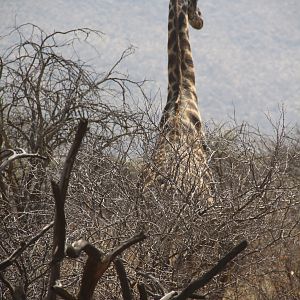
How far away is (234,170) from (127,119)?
118 centimetres

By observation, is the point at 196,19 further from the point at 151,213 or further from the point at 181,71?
the point at 151,213

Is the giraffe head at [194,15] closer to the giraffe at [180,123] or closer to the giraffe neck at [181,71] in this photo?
the giraffe at [180,123]

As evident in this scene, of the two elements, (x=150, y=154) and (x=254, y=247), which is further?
(x=254, y=247)

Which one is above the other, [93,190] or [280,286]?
[280,286]

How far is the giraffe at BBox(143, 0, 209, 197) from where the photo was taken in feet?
12.9

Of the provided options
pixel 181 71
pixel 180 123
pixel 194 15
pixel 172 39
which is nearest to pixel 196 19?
pixel 194 15

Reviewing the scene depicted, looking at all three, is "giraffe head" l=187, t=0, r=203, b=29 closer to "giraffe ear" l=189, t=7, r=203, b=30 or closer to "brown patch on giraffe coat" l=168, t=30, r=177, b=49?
"giraffe ear" l=189, t=7, r=203, b=30

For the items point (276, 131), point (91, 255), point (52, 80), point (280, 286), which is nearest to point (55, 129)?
point (52, 80)

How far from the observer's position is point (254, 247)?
4449mm

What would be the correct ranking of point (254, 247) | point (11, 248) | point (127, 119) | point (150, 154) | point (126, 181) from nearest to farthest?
point (11, 248) → point (126, 181) → point (150, 154) → point (254, 247) → point (127, 119)

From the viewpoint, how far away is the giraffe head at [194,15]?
7107mm

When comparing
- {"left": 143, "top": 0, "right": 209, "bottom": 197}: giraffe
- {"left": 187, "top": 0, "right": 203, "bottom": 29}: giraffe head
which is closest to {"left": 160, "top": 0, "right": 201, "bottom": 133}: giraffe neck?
{"left": 143, "top": 0, "right": 209, "bottom": 197}: giraffe

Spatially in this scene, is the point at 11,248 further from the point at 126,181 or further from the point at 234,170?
the point at 234,170

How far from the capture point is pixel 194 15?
23.5 feet
